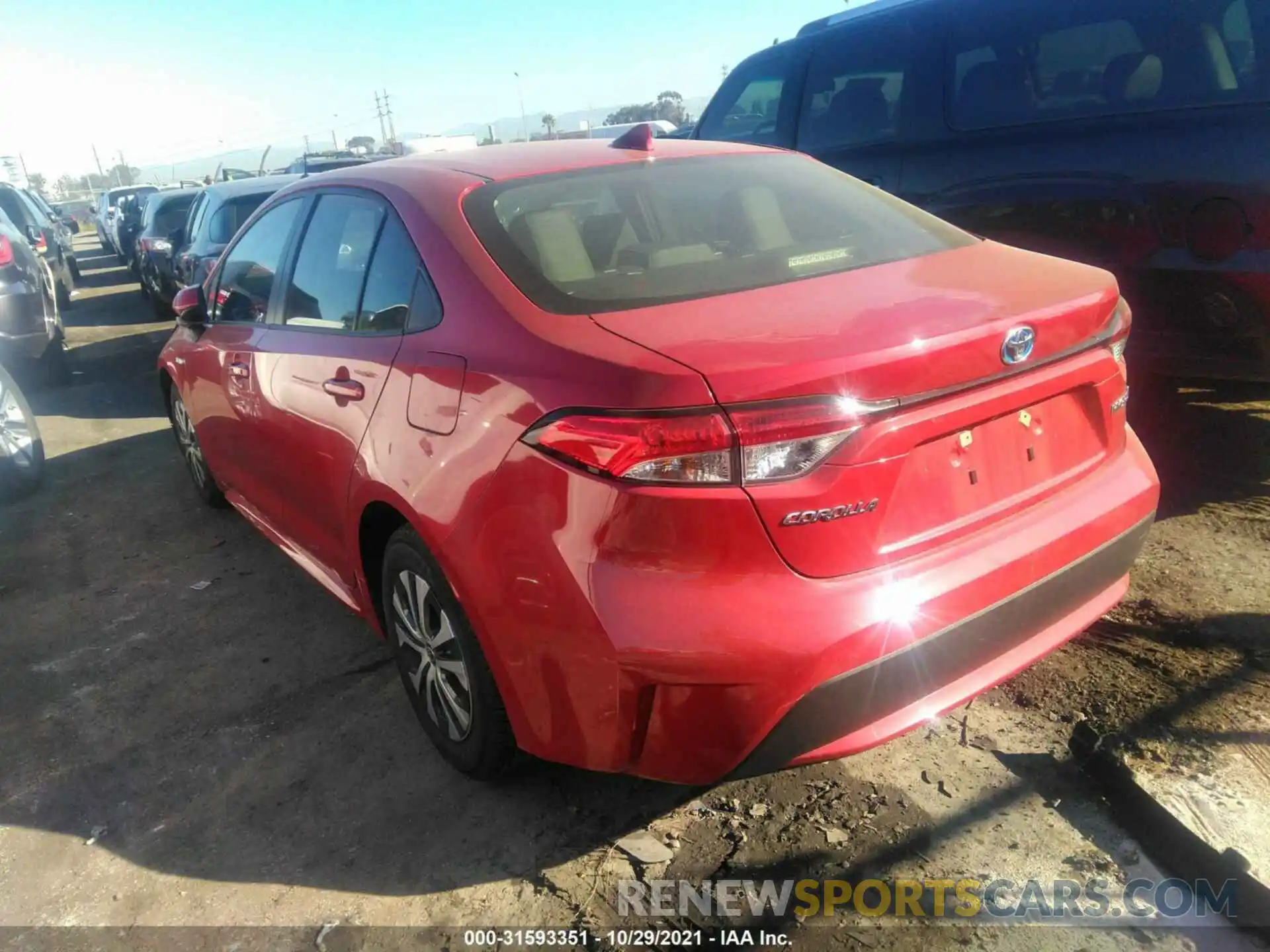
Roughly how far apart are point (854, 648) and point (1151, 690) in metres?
1.41

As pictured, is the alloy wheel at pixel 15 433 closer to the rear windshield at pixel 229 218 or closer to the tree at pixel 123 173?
the rear windshield at pixel 229 218

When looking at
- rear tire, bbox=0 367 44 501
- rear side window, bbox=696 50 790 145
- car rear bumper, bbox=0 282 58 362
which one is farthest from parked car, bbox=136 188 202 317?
rear side window, bbox=696 50 790 145

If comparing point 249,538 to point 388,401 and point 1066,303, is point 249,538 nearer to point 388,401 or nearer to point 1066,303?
point 388,401

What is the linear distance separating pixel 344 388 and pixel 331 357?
0.17 metres

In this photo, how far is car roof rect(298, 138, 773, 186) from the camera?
9.50 ft

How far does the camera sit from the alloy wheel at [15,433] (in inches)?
215

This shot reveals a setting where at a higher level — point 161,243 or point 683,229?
point 683,229

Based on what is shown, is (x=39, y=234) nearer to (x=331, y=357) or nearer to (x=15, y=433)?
(x=15, y=433)

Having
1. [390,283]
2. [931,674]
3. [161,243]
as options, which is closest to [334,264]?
[390,283]

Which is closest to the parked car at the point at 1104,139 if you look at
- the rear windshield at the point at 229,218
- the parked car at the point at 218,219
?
the parked car at the point at 218,219

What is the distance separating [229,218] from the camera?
8648 mm

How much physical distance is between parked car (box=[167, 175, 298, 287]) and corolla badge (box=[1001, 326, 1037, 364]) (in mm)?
7288

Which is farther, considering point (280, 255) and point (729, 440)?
point (280, 255)

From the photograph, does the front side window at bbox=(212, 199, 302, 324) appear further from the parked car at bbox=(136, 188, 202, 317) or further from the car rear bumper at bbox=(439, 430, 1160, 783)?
the parked car at bbox=(136, 188, 202, 317)
